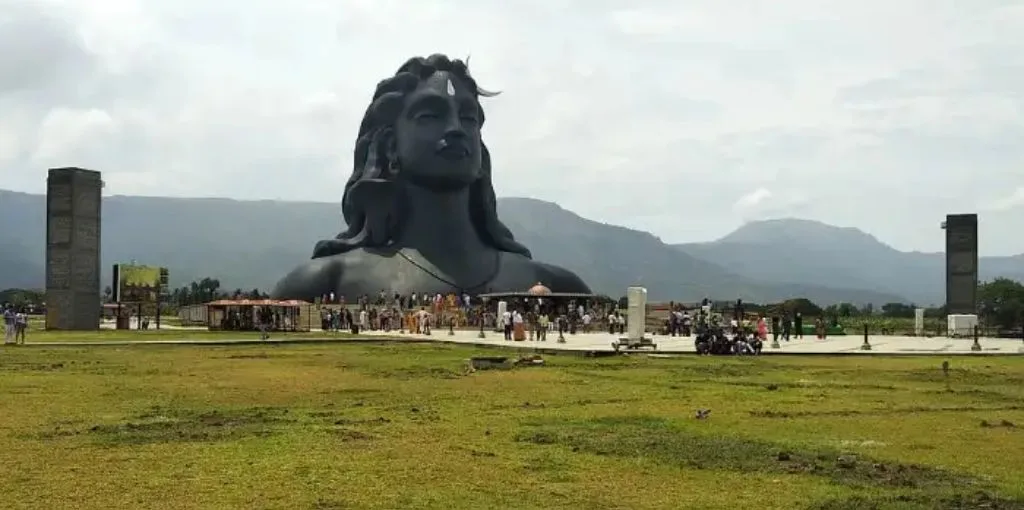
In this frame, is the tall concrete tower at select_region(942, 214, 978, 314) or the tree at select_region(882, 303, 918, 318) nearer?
the tall concrete tower at select_region(942, 214, 978, 314)

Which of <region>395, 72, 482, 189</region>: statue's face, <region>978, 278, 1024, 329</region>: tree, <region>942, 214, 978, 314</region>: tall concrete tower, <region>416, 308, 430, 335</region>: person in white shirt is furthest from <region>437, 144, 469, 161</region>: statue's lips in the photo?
<region>978, 278, 1024, 329</region>: tree

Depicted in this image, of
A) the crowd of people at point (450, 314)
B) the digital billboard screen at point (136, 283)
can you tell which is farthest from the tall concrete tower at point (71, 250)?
the crowd of people at point (450, 314)

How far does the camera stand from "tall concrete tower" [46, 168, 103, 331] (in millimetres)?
45094

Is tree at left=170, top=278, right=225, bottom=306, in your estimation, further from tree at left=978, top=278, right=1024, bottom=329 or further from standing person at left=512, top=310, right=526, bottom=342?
standing person at left=512, top=310, right=526, bottom=342

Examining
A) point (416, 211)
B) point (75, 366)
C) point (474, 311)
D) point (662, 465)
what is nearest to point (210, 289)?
point (416, 211)

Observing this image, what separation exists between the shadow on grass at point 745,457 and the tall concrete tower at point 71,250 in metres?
37.0

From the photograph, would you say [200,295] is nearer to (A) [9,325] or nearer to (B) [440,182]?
(B) [440,182]

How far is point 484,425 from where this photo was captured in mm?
12766

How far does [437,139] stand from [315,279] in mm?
9870

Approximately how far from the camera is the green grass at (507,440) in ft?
28.0

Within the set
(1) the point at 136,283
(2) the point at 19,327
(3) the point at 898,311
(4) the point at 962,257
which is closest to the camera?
(2) the point at 19,327

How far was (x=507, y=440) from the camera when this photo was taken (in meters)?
11.5

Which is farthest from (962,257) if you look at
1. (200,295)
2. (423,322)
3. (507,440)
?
(200,295)

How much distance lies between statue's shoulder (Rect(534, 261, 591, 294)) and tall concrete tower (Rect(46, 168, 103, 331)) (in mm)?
25040
